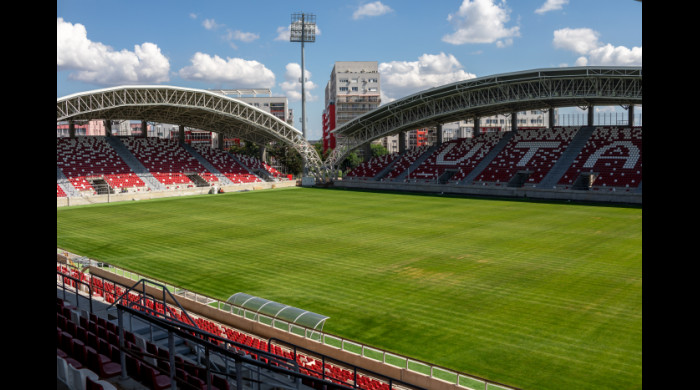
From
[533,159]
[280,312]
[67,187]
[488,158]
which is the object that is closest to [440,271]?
[280,312]

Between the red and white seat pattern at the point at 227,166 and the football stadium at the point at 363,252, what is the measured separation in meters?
0.41

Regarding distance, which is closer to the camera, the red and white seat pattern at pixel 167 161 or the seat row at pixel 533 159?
the seat row at pixel 533 159

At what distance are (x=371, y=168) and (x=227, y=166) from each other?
1935 centimetres

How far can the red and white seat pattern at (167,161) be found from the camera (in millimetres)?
63112

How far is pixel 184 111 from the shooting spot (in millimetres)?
60875

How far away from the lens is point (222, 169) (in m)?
70.5

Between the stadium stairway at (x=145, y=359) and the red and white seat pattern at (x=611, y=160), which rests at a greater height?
the red and white seat pattern at (x=611, y=160)

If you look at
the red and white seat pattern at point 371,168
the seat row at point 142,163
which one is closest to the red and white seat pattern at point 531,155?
the red and white seat pattern at point 371,168

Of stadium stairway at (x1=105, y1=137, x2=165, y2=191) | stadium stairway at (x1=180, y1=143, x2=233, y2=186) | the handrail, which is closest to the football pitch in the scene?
the handrail

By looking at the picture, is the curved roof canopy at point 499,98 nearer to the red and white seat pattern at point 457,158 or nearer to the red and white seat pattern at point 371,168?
the red and white seat pattern at point 371,168

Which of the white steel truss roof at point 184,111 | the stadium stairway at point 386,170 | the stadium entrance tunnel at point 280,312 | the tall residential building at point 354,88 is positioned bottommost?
the stadium entrance tunnel at point 280,312

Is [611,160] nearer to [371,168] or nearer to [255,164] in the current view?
[371,168]

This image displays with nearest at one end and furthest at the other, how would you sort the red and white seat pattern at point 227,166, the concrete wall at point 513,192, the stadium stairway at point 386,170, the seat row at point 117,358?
the seat row at point 117,358 → the concrete wall at point 513,192 → the stadium stairway at point 386,170 → the red and white seat pattern at point 227,166
